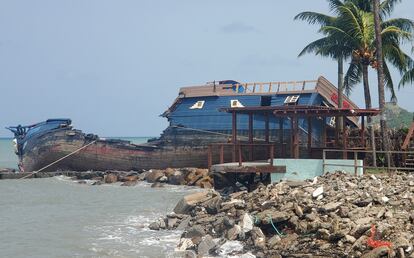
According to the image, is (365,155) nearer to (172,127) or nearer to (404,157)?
(404,157)

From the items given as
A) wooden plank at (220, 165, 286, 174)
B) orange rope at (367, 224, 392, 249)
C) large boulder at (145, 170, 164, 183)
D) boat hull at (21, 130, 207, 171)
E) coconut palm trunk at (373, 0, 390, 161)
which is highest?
coconut palm trunk at (373, 0, 390, 161)

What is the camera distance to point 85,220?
68.8 feet

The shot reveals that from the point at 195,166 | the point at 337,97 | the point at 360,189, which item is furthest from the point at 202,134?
the point at 360,189

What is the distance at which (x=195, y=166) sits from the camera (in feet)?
120

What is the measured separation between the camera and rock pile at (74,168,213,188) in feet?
105

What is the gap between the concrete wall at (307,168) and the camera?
20.0 metres

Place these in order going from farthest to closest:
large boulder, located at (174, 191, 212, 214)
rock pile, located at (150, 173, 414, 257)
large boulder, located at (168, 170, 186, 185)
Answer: large boulder, located at (168, 170, 186, 185) < large boulder, located at (174, 191, 212, 214) < rock pile, located at (150, 173, 414, 257)

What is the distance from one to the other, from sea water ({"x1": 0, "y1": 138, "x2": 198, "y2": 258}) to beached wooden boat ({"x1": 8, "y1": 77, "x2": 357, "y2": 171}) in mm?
4222

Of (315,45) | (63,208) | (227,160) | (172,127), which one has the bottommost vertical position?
(63,208)

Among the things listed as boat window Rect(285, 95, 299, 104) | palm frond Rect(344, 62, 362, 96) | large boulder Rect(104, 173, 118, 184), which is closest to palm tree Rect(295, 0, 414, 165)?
palm frond Rect(344, 62, 362, 96)

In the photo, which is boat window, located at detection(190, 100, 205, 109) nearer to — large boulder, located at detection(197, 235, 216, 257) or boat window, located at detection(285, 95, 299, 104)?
boat window, located at detection(285, 95, 299, 104)

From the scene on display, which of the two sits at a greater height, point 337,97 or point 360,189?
point 337,97

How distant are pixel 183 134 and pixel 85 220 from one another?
55.3ft

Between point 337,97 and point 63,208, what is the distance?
1913 cm
